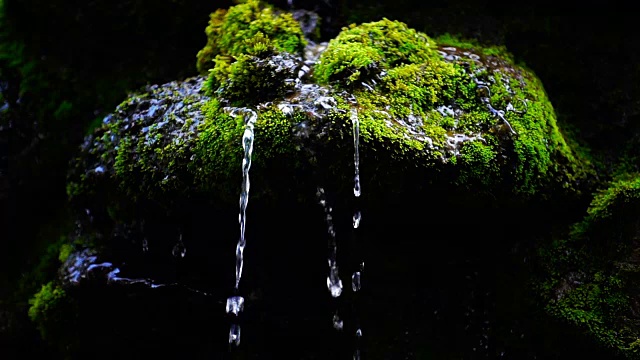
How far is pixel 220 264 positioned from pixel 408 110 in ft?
4.55

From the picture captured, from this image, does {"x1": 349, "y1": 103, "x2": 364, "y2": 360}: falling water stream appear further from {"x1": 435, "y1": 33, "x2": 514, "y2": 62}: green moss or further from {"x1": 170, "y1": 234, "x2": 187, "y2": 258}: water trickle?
{"x1": 435, "y1": 33, "x2": 514, "y2": 62}: green moss

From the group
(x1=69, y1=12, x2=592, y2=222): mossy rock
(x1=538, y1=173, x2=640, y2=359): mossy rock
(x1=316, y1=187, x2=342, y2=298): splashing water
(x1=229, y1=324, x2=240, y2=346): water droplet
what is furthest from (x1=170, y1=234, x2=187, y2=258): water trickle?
(x1=538, y1=173, x2=640, y2=359): mossy rock

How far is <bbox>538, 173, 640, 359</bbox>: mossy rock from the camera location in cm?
271

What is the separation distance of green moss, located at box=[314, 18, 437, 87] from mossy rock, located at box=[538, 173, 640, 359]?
135cm


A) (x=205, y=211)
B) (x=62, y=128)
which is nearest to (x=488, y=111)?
(x=205, y=211)

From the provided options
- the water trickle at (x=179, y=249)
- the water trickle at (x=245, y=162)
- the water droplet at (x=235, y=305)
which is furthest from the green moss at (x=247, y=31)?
the water droplet at (x=235, y=305)

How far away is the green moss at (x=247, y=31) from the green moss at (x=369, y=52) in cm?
25

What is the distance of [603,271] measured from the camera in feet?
9.32

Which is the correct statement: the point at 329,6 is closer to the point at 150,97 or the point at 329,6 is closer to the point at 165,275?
the point at 150,97

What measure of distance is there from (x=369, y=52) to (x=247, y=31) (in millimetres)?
765

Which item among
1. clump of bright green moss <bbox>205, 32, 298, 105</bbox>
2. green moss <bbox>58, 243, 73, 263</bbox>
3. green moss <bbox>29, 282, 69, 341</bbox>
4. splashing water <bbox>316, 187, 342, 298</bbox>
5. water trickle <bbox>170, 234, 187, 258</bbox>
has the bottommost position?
green moss <bbox>29, 282, 69, 341</bbox>

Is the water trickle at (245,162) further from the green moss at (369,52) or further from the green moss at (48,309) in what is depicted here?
the green moss at (48,309)

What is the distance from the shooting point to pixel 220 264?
118 inches

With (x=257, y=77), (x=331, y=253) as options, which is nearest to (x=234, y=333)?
(x=331, y=253)
